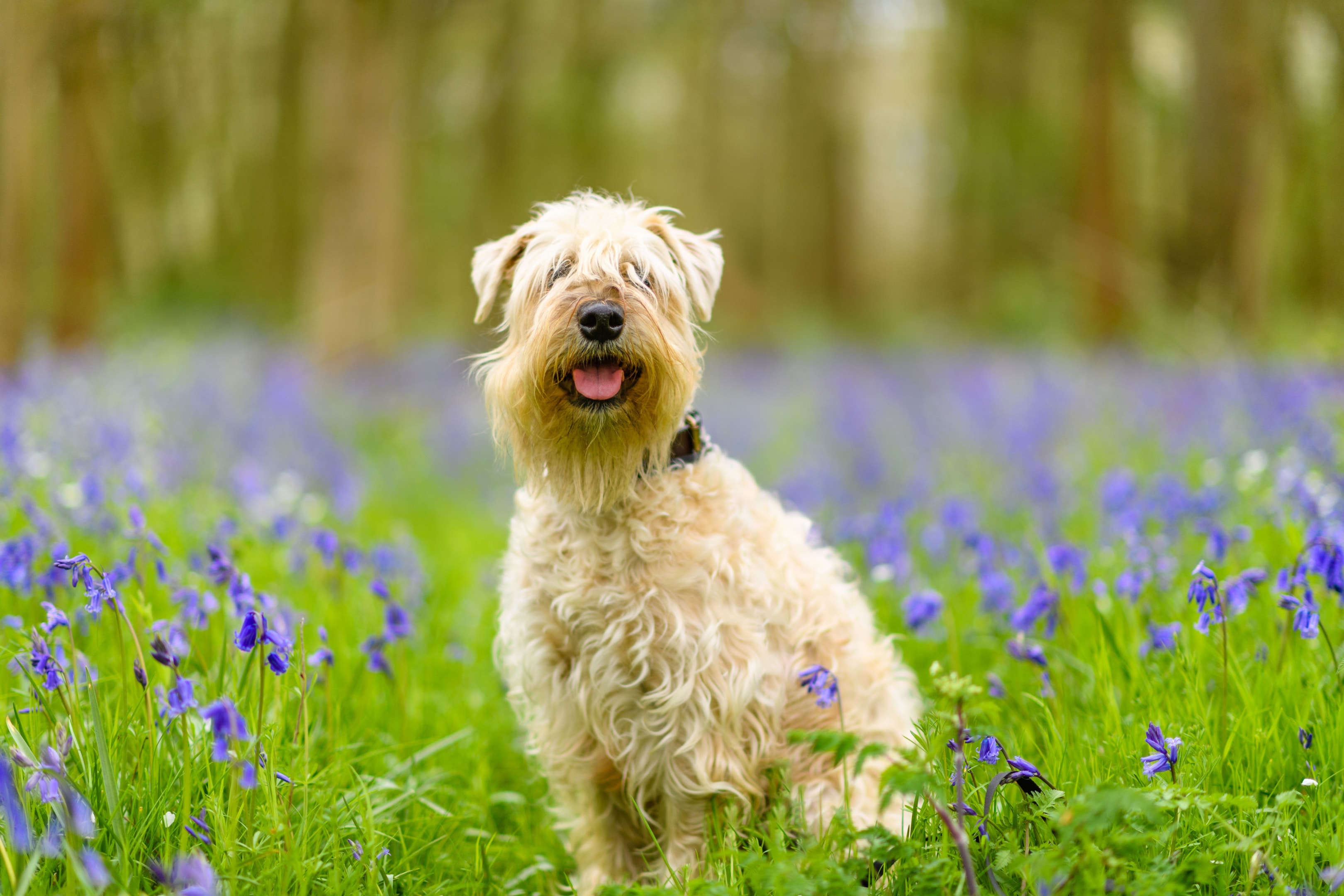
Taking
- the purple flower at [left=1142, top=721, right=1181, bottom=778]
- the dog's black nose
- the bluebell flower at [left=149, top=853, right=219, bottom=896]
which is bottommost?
the purple flower at [left=1142, top=721, right=1181, bottom=778]

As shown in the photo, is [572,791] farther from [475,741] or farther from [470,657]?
[470,657]

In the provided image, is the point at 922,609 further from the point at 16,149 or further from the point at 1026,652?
the point at 16,149

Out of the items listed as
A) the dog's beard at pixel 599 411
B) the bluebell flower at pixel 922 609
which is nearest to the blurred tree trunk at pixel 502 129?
the dog's beard at pixel 599 411

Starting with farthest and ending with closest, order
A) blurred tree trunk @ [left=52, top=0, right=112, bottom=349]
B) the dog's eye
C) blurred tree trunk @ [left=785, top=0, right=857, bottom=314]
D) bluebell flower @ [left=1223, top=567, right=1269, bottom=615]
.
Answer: blurred tree trunk @ [left=785, top=0, right=857, bottom=314] → blurred tree trunk @ [left=52, top=0, right=112, bottom=349] → the dog's eye → bluebell flower @ [left=1223, top=567, right=1269, bottom=615]

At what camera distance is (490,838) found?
10.7 ft

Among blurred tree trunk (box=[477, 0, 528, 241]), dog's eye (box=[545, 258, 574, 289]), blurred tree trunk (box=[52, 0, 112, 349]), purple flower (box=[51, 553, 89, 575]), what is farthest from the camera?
blurred tree trunk (box=[477, 0, 528, 241])

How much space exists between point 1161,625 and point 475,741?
2.59 m

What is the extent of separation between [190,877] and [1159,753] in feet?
7.44

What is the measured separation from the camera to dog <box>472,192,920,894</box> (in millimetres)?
3012

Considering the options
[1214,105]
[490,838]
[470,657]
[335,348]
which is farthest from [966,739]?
[1214,105]

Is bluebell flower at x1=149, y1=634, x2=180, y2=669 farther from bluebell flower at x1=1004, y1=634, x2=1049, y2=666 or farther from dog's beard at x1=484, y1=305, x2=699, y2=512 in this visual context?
bluebell flower at x1=1004, y1=634, x2=1049, y2=666

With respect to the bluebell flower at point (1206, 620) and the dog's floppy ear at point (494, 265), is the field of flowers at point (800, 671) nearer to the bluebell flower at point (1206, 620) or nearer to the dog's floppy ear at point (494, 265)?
the bluebell flower at point (1206, 620)

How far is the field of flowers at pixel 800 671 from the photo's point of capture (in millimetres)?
2342

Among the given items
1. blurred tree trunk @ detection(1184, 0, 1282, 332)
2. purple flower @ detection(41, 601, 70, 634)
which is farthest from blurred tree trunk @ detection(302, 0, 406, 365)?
blurred tree trunk @ detection(1184, 0, 1282, 332)
